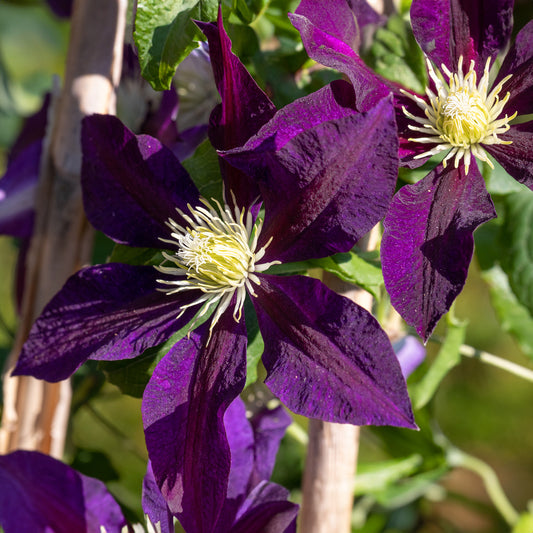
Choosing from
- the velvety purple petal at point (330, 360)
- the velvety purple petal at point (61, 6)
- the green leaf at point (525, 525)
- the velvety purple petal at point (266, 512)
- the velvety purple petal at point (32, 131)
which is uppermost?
the velvety purple petal at point (61, 6)

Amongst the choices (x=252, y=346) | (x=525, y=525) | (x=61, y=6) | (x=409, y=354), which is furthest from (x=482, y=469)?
(x=61, y=6)

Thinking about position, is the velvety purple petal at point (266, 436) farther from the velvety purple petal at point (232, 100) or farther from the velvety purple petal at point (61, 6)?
the velvety purple petal at point (61, 6)

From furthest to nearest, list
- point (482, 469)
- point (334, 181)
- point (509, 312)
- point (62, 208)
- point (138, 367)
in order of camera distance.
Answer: point (482, 469)
point (509, 312)
point (62, 208)
point (138, 367)
point (334, 181)

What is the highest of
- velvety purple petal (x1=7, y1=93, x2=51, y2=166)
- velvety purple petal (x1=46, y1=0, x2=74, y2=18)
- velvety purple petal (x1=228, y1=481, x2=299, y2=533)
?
velvety purple petal (x1=46, y1=0, x2=74, y2=18)

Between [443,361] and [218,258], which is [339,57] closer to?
[218,258]

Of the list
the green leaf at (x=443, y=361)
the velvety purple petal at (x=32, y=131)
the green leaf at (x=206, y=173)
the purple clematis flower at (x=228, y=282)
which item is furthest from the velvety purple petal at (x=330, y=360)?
the velvety purple petal at (x=32, y=131)

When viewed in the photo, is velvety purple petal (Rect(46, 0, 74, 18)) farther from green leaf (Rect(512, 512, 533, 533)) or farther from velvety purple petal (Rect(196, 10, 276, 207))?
green leaf (Rect(512, 512, 533, 533))

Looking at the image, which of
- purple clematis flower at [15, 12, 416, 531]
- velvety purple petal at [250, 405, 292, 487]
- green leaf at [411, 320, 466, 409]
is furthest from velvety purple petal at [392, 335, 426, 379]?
purple clematis flower at [15, 12, 416, 531]
